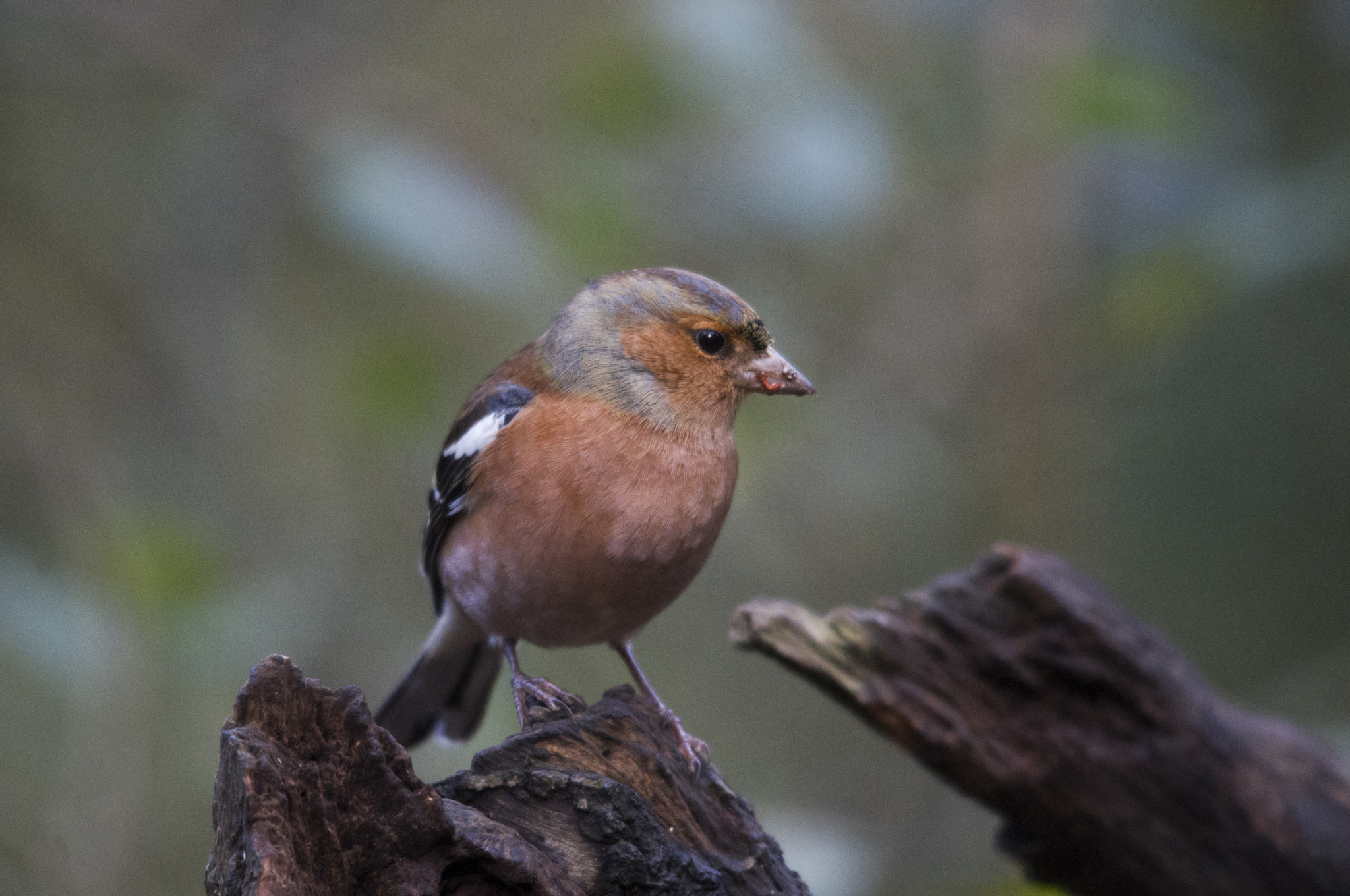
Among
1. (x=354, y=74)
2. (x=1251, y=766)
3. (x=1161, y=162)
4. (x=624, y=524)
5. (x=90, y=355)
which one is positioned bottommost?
(x=1251, y=766)

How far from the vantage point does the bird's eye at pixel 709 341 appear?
10.1ft

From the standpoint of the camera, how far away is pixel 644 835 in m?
2.07

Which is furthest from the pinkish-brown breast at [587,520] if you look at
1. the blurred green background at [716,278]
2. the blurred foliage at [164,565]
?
the blurred foliage at [164,565]

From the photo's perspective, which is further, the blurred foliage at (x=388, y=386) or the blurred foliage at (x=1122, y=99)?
the blurred foliage at (x=388, y=386)

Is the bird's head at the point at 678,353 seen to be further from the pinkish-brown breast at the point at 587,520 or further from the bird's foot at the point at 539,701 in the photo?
the bird's foot at the point at 539,701

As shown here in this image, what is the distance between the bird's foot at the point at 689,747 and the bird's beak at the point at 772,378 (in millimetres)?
855

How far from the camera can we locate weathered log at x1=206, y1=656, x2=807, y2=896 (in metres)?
1.72

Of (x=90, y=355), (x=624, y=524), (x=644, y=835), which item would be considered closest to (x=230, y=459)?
(x=90, y=355)

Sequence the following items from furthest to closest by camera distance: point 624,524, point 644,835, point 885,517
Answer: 1. point 885,517
2. point 624,524
3. point 644,835

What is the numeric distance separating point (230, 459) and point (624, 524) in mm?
2822

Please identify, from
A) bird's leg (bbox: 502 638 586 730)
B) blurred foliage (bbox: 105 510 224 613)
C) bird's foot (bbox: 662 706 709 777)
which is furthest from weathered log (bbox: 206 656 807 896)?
blurred foliage (bbox: 105 510 224 613)

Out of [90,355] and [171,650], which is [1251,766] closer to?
[171,650]

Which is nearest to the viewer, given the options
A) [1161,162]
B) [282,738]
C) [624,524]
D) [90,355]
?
[282,738]

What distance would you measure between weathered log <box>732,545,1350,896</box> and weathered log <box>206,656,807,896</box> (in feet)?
2.74
